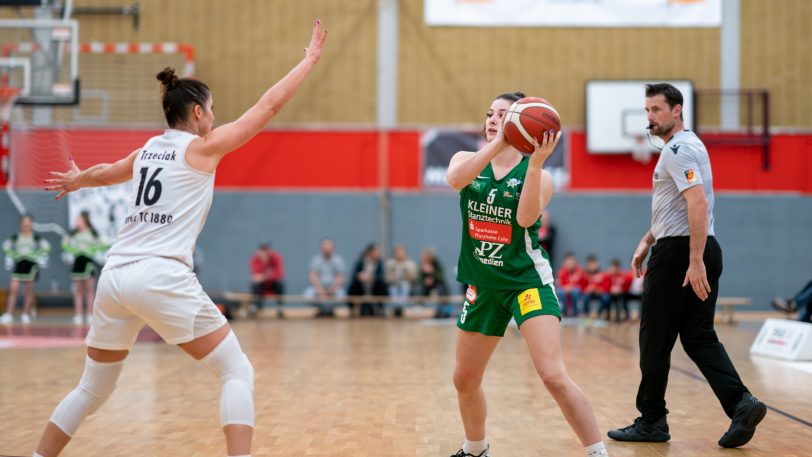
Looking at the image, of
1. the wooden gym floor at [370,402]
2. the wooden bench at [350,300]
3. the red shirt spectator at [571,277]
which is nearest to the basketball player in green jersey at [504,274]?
the wooden gym floor at [370,402]

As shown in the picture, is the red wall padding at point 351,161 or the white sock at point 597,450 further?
the red wall padding at point 351,161

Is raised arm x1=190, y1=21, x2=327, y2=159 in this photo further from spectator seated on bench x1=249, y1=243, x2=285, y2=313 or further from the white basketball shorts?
spectator seated on bench x1=249, y1=243, x2=285, y2=313

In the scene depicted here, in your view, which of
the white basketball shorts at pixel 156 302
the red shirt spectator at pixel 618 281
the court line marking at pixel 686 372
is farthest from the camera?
the red shirt spectator at pixel 618 281

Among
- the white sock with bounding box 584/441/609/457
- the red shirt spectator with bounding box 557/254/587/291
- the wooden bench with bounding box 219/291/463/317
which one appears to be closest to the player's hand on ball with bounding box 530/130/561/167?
the white sock with bounding box 584/441/609/457

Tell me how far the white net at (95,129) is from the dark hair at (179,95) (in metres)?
15.2

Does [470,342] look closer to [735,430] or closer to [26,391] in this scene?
[735,430]

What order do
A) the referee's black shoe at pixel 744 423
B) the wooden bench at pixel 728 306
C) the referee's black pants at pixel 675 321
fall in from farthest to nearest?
the wooden bench at pixel 728 306, the referee's black pants at pixel 675 321, the referee's black shoe at pixel 744 423

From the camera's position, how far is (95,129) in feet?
62.6

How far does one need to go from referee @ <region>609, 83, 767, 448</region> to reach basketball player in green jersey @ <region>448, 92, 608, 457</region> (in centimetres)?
116

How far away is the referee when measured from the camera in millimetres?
5145

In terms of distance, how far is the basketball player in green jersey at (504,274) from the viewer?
4.07m

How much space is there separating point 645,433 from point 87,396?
10.1 feet

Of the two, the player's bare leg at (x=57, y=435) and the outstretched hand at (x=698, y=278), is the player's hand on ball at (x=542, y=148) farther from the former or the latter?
the player's bare leg at (x=57, y=435)

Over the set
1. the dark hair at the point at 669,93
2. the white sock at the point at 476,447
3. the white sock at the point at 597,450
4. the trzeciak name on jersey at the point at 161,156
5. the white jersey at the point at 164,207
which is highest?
the dark hair at the point at 669,93
